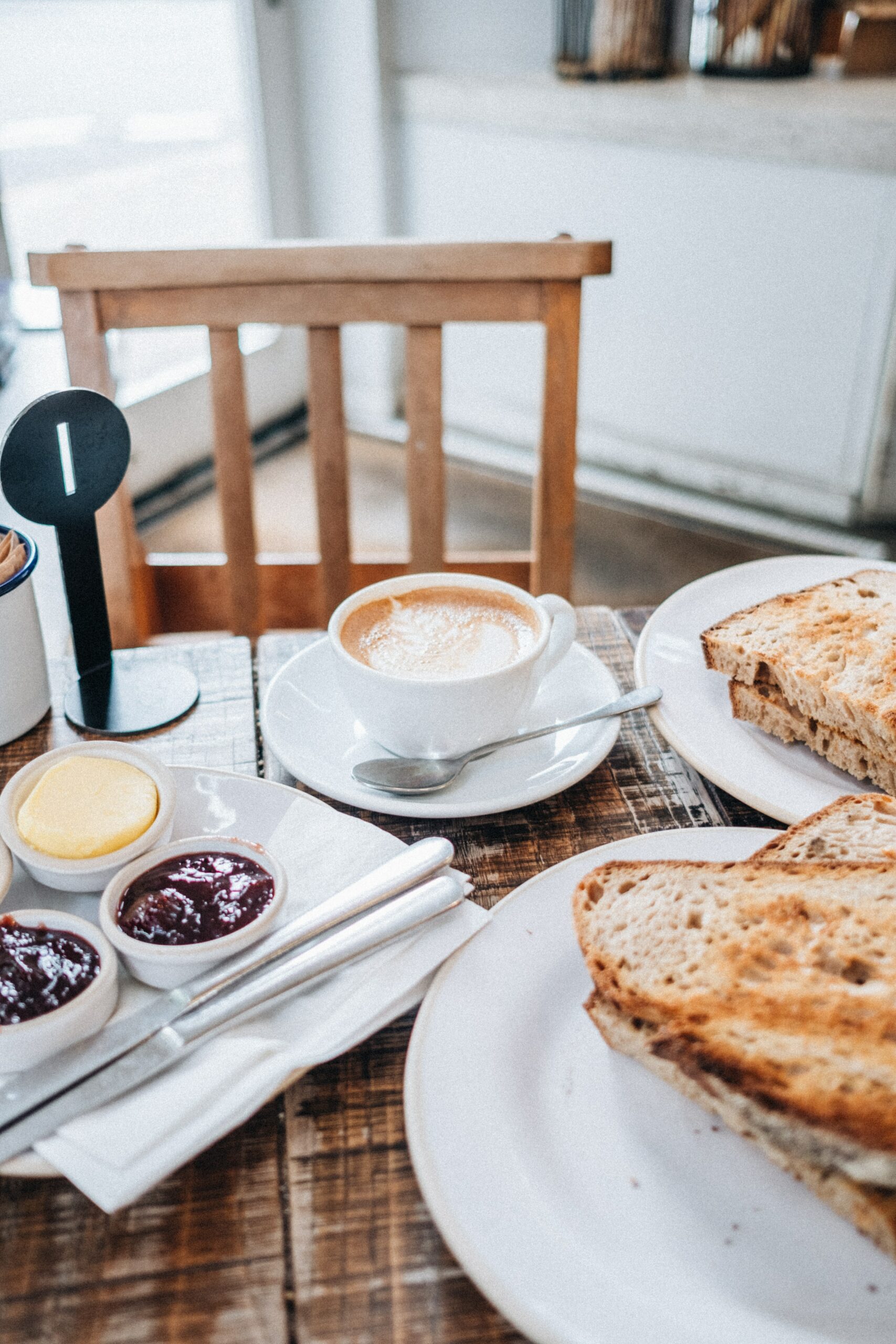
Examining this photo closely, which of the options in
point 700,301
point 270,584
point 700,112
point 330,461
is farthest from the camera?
point 700,301

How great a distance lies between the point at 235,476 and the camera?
1.53m

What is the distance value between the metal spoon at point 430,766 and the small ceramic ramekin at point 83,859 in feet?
0.57

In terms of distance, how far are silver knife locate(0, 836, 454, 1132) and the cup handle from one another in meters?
0.24

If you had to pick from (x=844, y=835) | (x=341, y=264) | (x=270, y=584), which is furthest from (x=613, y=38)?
(x=844, y=835)

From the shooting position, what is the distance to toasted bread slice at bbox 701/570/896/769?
3.09 ft

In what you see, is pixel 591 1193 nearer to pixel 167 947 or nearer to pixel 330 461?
pixel 167 947

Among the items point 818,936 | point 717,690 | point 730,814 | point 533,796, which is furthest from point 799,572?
point 818,936

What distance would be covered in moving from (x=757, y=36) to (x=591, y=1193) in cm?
337

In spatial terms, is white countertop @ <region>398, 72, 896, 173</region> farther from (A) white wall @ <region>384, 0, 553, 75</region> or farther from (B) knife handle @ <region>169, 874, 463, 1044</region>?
(B) knife handle @ <region>169, 874, 463, 1044</region>

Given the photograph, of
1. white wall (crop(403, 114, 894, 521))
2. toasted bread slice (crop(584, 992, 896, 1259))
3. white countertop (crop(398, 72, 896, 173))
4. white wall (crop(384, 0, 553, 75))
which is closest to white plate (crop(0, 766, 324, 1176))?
toasted bread slice (crop(584, 992, 896, 1259))

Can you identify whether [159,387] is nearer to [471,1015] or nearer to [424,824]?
[424,824]

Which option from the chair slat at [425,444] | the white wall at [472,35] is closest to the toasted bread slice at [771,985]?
the chair slat at [425,444]

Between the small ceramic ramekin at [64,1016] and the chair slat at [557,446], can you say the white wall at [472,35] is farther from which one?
A: the small ceramic ramekin at [64,1016]

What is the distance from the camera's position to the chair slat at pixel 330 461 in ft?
4.87
